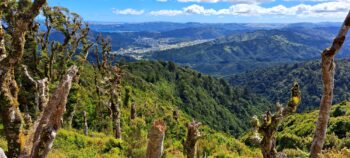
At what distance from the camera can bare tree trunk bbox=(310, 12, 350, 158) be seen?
11456mm

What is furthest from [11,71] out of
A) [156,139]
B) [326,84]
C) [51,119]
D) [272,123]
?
[326,84]

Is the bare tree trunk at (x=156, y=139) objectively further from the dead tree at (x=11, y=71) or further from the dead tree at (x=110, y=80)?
the dead tree at (x=110, y=80)

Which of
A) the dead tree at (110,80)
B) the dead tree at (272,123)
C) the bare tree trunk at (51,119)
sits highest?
the bare tree trunk at (51,119)

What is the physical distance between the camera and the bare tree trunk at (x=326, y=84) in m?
11.5

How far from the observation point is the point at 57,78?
117 ft

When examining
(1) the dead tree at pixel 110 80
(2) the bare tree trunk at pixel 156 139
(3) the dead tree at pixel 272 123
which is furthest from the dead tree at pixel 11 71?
(1) the dead tree at pixel 110 80

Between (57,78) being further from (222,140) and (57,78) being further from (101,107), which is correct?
(222,140)

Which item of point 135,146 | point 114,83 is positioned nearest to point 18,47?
point 135,146

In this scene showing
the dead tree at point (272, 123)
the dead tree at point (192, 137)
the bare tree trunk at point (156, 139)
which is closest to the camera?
the bare tree trunk at point (156, 139)

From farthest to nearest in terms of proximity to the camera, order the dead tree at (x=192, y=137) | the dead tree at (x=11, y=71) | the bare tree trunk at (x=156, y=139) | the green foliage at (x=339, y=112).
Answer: the green foliage at (x=339, y=112) < the dead tree at (x=192, y=137) < the dead tree at (x=11, y=71) < the bare tree trunk at (x=156, y=139)

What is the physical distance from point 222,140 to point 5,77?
29136mm

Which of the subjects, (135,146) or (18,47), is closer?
(18,47)

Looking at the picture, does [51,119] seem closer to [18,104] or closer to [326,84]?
[18,104]

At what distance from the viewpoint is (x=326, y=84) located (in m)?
11.7
